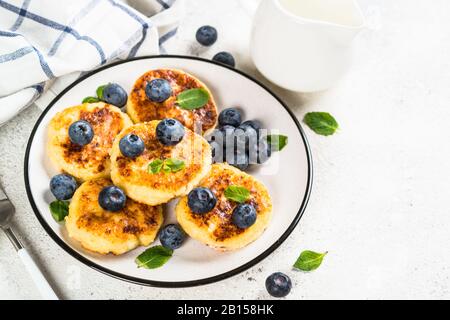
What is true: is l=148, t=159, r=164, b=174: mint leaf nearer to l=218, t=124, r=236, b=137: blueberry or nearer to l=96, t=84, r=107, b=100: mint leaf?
l=218, t=124, r=236, b=137: blueberry

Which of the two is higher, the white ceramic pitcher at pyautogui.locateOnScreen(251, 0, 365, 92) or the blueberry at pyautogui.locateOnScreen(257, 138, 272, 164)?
the white ceramic pitcher at pyautogui.locateOnScreen(251, 0, 365, 92)

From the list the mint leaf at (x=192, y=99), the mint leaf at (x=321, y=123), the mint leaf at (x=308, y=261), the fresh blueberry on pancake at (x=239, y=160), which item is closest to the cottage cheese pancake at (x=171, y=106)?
the mint leaf at (x=192, y=99)

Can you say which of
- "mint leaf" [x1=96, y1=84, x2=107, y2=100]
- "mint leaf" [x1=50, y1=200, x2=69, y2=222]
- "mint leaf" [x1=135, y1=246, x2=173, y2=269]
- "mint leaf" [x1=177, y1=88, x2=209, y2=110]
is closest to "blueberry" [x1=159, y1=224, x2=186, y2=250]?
"mint leaf" [x1=135, y1=246, x2=173, y2=269]

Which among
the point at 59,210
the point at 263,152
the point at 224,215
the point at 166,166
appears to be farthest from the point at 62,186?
the point at 263,152

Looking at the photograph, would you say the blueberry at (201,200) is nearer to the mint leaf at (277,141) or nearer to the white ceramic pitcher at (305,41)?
the mint leaf at (277,141)
